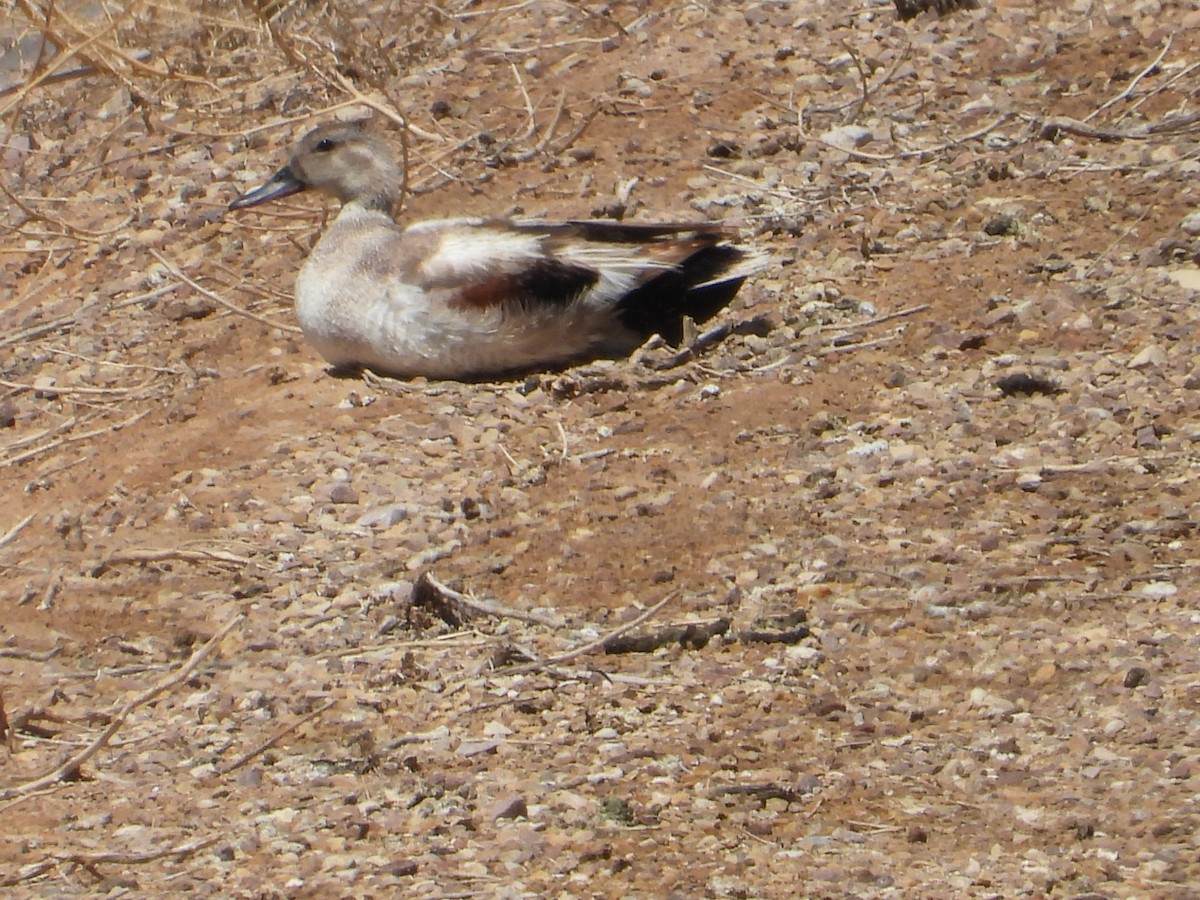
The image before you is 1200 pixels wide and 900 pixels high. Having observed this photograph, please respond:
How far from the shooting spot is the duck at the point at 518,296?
574cm

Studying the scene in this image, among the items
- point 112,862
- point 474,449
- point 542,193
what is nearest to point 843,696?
point 112,862

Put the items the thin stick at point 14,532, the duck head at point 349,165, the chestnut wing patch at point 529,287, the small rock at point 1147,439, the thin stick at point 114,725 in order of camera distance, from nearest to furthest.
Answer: the thin stick at point 114,725, the small rock at point 1147,439, the thin stick at point 14,532, the chestnut wing patch at point 529,287, the duck head at point 349,165

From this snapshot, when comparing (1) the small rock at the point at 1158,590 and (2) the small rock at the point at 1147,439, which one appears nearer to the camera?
→ (1) the small rock at the point at 1158,590

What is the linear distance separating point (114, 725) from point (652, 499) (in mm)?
1488

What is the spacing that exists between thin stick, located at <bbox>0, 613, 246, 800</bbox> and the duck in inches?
64.3

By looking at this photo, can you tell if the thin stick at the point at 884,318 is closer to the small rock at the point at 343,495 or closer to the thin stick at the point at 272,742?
the small rock at the point at 343,495

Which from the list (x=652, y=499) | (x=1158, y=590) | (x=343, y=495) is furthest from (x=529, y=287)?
(x=1158, y=590)

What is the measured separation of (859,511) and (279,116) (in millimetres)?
4230

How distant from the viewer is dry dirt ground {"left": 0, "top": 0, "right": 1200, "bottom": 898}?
343 centimetres

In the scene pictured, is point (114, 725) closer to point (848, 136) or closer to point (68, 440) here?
point (68, 440)

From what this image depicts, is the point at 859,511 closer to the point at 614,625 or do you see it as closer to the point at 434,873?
the point at 614,625

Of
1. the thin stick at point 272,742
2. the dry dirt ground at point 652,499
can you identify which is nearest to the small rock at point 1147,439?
the dry dirt ground at point 652,499

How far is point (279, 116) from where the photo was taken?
796 cm

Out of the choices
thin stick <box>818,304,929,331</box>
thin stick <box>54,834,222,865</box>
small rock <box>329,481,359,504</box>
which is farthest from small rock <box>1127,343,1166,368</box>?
Result: thin stick <box>54,834,222,865</box>
